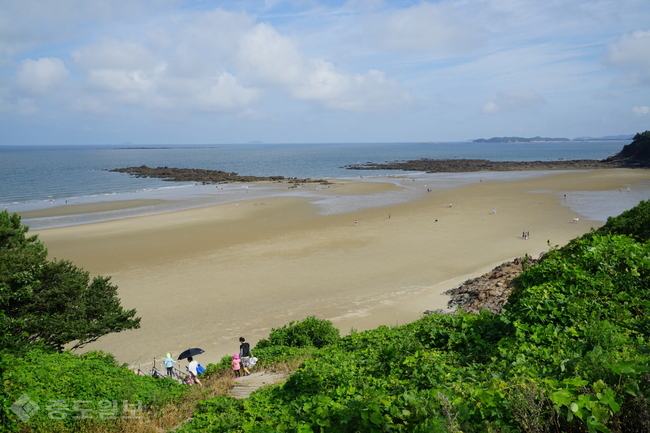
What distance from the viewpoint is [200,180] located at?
75250mm

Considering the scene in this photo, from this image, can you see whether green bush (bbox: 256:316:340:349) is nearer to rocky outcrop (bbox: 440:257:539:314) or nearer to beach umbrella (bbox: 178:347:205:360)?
beach umbrella (bbox: 178:347:205:360)

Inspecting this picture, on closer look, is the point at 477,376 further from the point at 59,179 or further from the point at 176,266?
the point at 59,179

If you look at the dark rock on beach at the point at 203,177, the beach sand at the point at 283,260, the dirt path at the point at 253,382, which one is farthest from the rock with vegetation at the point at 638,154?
the dirt path at the point at 253,382

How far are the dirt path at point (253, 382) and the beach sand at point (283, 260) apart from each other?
5.20 m

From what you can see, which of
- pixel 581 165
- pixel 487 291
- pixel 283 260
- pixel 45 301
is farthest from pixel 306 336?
pixel 581 165

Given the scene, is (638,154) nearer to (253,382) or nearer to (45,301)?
(253,382)

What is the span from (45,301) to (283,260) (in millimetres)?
14124

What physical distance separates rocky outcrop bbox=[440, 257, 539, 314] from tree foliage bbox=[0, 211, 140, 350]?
37.4 feet

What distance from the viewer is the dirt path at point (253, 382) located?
7.95 metres

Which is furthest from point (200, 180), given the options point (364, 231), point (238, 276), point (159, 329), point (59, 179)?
point (159, 329)

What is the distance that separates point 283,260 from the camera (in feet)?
80.4

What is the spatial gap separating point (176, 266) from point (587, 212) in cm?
3639

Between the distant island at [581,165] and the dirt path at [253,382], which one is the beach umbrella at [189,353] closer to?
the dirt path at [253,382]

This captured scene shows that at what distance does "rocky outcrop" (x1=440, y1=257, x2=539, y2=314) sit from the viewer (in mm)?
14234
